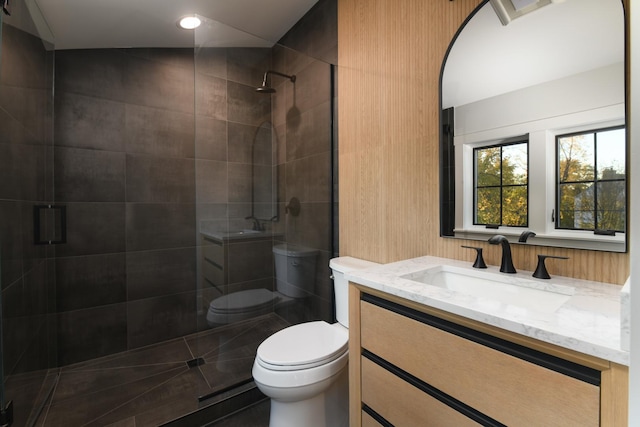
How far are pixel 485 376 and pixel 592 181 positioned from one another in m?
0.78

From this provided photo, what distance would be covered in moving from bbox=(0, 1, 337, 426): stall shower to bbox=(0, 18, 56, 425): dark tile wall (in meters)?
Result: 0.02

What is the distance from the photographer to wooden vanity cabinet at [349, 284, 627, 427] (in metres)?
0.63

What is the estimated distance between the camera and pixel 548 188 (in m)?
1.13

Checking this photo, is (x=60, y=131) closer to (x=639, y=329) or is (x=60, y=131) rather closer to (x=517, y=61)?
(x=517, y=61)

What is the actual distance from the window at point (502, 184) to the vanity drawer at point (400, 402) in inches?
30.4

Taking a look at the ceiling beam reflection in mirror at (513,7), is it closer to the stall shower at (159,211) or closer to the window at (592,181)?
the window at (592,181)

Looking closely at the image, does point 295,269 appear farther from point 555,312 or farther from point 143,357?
point 555,312

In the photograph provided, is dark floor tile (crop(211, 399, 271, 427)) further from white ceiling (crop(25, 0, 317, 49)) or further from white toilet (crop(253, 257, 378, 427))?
white ceiling (crop(25, 0, 317, 49))

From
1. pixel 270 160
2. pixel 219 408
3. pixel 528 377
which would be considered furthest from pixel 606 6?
pixel 219 408

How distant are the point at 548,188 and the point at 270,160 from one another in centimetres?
155

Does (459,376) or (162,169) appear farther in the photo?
(162,169)

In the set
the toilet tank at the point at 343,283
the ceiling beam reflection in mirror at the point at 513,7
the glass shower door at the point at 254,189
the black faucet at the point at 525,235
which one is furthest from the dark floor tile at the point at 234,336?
the ceiling beam reflection in mirror at the point at 513,7

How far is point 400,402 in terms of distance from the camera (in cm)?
100

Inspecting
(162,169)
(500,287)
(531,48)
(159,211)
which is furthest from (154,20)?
(500,287)
